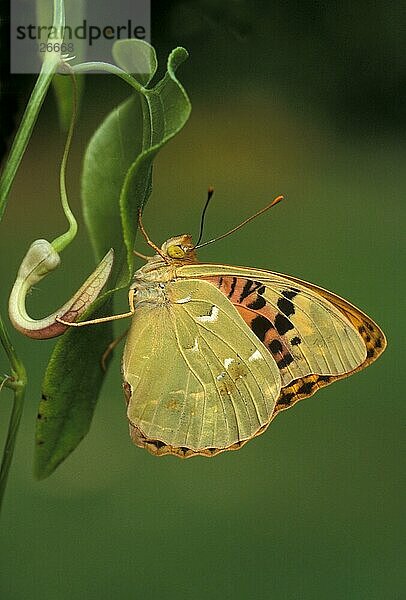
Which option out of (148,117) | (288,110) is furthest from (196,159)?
(148,117)

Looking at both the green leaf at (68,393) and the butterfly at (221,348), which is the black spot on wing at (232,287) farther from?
the green leaf at (68,393)

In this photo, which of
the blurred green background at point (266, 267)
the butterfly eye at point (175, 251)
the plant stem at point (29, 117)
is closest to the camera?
the plant stem at point (29, 117)

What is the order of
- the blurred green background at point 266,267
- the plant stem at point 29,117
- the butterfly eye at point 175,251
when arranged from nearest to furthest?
the plant stem at point 29,117 < the butterfly eye at point 175,251 < the blurred green background at point 266,267

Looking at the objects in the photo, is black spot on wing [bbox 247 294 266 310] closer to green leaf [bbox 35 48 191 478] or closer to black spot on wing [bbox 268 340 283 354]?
black spot on wing [bbox 268 340 283 354]

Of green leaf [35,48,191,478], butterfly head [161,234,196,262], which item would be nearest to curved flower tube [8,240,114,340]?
green leaf [35,48,191,478]

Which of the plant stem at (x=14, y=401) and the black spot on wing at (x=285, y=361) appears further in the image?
the black spot on wing at (x=285, y=361)

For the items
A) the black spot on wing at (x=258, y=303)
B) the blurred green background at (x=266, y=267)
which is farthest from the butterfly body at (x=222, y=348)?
the blurred green background at (x=266, y=267)

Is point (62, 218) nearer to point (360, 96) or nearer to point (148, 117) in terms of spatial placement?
point (360, 96)
